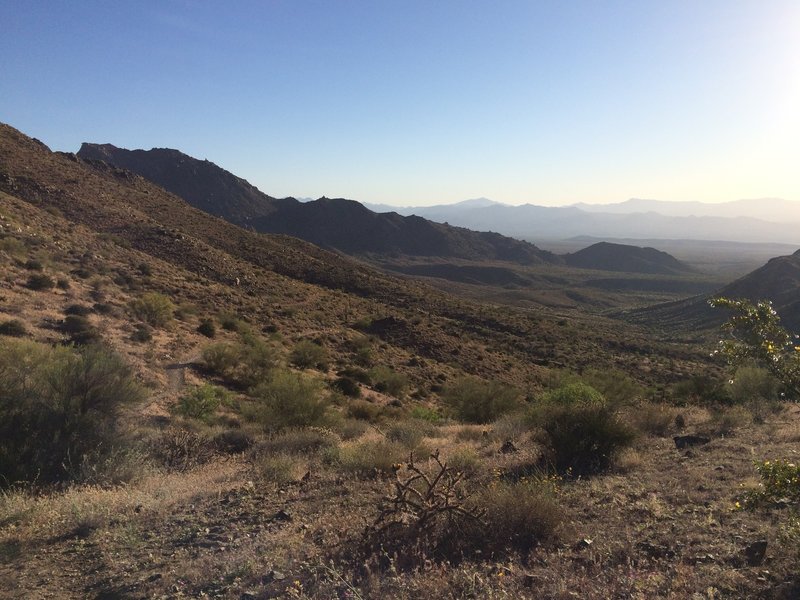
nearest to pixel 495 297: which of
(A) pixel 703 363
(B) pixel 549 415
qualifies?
(A) pixel 703 363

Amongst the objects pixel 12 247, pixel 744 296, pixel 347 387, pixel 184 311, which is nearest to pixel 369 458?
pixel 347 387

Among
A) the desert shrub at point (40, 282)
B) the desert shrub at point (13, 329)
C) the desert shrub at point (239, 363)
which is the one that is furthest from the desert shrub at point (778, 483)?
the desert shrub at point (40, 282)

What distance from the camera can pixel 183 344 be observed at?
20.2 m

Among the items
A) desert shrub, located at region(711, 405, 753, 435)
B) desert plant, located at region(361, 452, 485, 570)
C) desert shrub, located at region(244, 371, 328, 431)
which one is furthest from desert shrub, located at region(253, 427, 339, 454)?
desert shrub, located at region(711, 405, 753, 435)

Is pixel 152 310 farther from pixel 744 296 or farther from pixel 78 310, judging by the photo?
pixel 744 296

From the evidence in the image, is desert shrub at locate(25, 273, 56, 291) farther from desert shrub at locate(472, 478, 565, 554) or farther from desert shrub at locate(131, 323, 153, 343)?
desert shrub at locate(472, 478, 565, 554)

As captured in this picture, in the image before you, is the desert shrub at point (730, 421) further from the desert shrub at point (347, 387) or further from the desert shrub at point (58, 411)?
the desert shrub at point (347, 387)

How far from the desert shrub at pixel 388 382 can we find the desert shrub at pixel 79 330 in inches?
447

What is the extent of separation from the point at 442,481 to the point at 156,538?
3542 millimetres

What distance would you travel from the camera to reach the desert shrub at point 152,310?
69.7 feet

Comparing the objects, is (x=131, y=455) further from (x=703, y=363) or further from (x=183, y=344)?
(x=703, y=363)

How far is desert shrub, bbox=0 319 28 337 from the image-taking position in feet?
48.5

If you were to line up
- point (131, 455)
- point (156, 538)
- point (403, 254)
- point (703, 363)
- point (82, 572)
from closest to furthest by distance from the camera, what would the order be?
point (82, 572) < point (156, 538) < point (131, 455) < point (703, 363) < point (403, 254)

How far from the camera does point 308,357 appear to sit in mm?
22578
